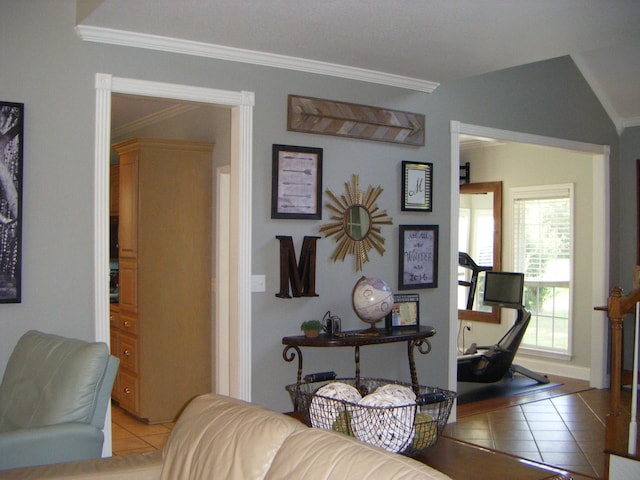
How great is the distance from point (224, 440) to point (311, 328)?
2402 millimetres

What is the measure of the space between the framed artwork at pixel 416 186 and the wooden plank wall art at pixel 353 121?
18 cm

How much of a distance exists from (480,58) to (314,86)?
1.11 metres

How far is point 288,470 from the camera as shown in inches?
69.0

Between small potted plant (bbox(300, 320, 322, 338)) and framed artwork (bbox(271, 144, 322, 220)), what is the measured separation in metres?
0.71

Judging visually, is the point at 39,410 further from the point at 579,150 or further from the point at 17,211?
the point at 579,150

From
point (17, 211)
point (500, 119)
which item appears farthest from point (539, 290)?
point (17, 211)

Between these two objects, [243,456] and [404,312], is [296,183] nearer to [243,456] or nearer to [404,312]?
[404,312]

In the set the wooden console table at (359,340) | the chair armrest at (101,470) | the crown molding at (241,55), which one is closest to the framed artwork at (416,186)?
the crown molding at (241,55)

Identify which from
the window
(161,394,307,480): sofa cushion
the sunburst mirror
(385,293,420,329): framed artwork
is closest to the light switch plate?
the sunburst mirror

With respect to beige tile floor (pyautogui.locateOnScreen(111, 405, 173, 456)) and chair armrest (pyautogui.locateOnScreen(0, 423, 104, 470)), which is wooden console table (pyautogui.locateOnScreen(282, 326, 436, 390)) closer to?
beige tile floor (pyautogui.locateOnScreen(111, 405, 173, 456))

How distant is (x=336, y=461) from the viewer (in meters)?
1.66

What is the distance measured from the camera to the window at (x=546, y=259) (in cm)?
757

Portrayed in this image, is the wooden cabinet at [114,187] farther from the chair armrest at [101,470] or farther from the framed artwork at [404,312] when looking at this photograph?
the chair armrest at [101,470]

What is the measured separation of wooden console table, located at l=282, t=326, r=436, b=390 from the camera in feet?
14.3
